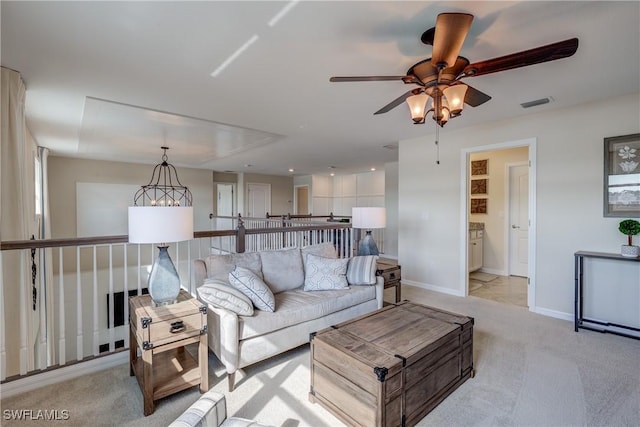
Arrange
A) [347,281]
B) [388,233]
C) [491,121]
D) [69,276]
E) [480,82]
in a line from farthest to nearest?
[388,233], [69,276], [491,121], [347,281], [480,82]

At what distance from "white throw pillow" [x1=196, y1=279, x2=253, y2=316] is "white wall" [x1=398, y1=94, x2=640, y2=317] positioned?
333 centimetres

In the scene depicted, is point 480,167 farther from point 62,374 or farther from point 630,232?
point 62,374

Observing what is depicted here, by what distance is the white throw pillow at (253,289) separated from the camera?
2.43 metres

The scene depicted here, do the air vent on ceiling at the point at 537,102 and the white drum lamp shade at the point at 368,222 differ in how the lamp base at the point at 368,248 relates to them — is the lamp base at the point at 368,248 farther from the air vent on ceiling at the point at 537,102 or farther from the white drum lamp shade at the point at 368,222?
the air vent on ceiling at the point at 537,102

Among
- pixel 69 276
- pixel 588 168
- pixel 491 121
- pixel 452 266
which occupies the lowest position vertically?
pixel 69 276

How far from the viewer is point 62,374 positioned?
2.25 metres

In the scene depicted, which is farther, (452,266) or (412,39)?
(452,266)

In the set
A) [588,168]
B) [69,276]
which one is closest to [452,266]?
[588,168]

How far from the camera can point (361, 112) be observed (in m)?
3.63

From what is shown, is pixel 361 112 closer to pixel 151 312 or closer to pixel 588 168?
pixel 588 168

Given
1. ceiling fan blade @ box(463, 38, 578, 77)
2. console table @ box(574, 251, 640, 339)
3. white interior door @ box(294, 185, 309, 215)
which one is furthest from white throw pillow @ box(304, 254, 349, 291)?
white interior door @ box(294, 185, 309, 215)

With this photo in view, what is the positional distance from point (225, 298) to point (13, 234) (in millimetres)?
1822

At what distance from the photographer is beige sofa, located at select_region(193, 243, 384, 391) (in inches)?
87.1

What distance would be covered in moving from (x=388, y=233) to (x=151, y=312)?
649 centimetres
